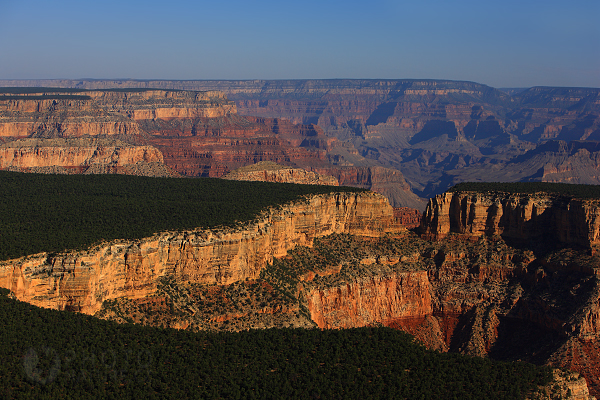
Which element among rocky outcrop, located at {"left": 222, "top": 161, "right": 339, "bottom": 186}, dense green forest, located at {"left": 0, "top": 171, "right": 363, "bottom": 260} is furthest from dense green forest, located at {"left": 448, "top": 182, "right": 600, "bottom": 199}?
rocky outcrop, located at {"left": 222, "top": 161, "right": 339, "bottom": 186}

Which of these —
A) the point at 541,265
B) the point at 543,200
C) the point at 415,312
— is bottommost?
the point at 415,312

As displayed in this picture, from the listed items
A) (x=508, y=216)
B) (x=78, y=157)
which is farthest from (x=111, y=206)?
(x=78, y=157)

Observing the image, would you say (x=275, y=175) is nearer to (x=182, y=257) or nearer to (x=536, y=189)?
(x=536, y=189)

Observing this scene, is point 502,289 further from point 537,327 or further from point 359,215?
point 359,215

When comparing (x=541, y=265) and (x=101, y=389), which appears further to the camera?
(x=541, y=265)

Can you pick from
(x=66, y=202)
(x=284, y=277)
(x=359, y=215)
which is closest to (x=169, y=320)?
(x=284, y=277)

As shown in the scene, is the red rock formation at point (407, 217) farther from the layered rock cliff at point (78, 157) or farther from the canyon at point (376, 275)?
the layered rock cliff at point (78, 157)

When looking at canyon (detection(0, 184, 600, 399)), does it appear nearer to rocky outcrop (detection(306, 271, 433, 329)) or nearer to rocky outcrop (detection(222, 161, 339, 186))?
rocky outcrop (detection(306, 271, 433, 329))
